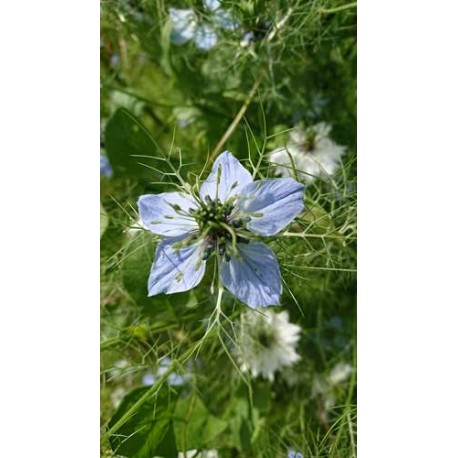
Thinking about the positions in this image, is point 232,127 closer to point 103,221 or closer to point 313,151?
point 313,151

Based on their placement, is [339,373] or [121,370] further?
[339,373]

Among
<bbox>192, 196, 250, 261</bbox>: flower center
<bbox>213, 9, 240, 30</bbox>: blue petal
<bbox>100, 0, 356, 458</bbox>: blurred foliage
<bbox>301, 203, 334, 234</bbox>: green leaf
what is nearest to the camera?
<bbox>192, 196, 250, 261</bbox>: flower center

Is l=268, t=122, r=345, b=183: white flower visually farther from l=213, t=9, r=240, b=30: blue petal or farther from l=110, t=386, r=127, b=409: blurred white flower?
l=110, t=386, r=127, b=409: blurred white flower

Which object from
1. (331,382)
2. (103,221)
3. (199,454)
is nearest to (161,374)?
(199,454)

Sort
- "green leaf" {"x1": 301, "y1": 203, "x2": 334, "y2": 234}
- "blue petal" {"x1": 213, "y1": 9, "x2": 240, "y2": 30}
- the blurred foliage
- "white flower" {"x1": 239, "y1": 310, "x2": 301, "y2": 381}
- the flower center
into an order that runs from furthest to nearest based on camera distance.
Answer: "white flower" {"x1": 239, "y1": 310, "x2": 301, "y2": 381} < "blue petal" {"x1": 213, "y1": 9, "x2": 240, "y2": 30} < the blurred foliage < "green leaf" {"x1": 301, "y1": 203, "x2": 334, "y2": 234} < the flower center

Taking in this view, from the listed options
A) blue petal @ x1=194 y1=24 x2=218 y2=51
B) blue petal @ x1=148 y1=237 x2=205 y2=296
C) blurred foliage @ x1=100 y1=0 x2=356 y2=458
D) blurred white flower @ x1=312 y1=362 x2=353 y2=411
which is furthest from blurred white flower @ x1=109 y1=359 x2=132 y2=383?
blue petal @ x1=194 y1=24 x2=218 y2=51

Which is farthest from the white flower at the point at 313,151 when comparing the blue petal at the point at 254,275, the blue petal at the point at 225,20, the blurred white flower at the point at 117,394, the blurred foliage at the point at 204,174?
the blurred white flower at the point at 117,394

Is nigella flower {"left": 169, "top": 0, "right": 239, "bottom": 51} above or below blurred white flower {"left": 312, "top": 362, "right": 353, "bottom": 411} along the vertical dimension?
above
